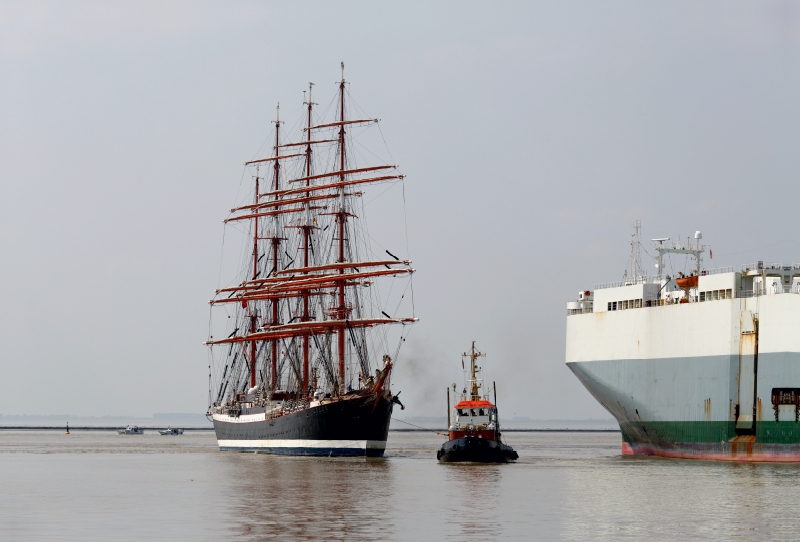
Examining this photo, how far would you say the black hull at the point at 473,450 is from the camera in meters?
71.9

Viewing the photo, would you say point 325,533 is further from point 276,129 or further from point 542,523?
point 276,129

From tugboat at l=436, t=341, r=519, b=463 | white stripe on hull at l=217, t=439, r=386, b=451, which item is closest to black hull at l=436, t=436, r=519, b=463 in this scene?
tugboat at l=436, t=341, r=519, b=463

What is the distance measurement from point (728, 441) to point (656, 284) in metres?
12.1

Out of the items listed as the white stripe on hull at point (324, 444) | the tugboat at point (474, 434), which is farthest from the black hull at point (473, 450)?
the white stripe on hull at point (324, 444)

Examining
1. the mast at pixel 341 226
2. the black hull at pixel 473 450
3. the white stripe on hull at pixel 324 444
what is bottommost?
the white stripe on hull at pixel 324 444

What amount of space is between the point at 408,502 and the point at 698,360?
29.2m

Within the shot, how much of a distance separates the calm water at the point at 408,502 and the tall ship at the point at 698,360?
2085mm

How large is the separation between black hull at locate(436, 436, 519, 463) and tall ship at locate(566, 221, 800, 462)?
9338 millimetres

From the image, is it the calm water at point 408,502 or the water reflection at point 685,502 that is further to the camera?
the water reflection at point 685,502

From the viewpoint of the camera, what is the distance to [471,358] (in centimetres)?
7362

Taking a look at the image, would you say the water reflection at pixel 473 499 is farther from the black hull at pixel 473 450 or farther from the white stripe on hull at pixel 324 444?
the white stripe on hull at pixel 324 444

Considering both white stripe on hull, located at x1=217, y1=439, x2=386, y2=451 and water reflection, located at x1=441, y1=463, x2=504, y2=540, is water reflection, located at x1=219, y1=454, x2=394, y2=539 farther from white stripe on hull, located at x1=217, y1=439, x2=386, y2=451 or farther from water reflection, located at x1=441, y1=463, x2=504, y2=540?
white stripe on hull, located at x1=217, y1=439, x2=386, y2=451

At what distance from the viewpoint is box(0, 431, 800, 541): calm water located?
35875mm

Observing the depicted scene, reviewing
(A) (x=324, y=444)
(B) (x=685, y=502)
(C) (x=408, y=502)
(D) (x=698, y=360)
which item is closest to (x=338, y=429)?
(A) (x=324, y=444)
